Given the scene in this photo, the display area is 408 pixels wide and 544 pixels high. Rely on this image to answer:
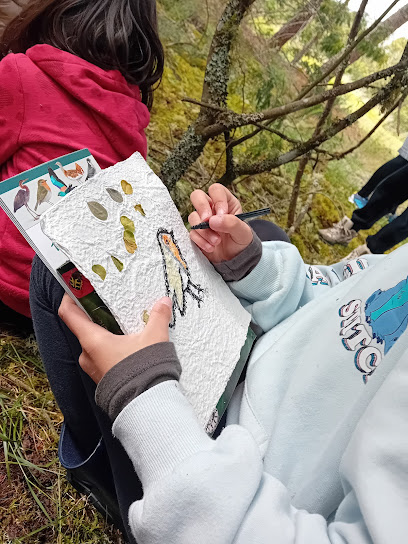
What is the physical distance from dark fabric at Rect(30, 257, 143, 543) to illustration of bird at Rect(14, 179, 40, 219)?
0.33ft

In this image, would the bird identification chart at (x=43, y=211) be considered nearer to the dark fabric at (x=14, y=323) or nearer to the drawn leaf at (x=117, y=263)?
the drawn leaf at (x=117, y=263)

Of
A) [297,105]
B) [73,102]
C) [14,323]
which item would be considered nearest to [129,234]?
[73,102]

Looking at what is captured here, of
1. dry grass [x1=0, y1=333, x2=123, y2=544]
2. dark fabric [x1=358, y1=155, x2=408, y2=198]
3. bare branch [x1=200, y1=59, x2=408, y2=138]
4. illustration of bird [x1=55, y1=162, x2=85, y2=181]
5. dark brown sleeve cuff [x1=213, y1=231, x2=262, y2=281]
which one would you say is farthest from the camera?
dark fabric [x1=358, y1=155, x2=408, y2=198]

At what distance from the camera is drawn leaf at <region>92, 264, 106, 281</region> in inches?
20.5

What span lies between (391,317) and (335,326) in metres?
0.09

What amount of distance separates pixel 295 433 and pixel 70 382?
1.38ft

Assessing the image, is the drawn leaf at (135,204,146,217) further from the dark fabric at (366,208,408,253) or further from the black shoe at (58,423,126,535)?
the dark fabric at (366,208,408,253)

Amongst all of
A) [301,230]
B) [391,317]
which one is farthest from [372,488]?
[301,230]

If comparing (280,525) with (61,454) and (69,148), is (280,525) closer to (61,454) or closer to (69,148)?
(61,454)

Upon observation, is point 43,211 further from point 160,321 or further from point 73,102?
point 73,102

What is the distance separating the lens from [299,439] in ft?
2.10

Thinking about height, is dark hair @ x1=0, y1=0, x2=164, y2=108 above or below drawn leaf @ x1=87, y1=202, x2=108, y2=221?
above

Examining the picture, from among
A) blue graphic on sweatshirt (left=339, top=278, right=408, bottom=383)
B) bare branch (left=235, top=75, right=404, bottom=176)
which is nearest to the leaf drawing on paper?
blue graphic on sweatshirt (left=339, top=278, right=408, bottom=383)

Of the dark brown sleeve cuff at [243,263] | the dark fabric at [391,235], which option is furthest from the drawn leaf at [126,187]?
the dark fabric at [391,235]
